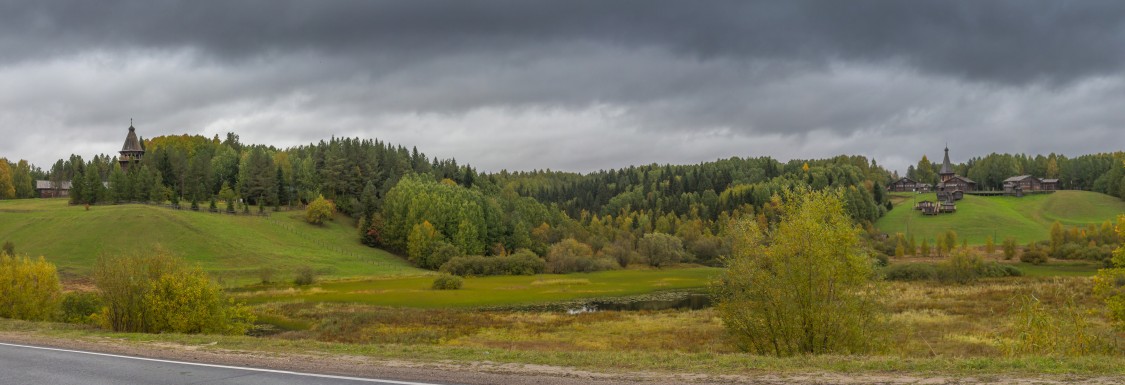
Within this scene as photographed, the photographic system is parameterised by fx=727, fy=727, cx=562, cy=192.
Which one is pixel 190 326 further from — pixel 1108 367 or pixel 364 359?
pixel 1108 367

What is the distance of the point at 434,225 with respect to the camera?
478ft

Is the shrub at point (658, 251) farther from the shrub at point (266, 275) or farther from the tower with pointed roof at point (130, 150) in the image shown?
the tower with pointed roof at point (130, 150)

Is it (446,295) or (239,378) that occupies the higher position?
(239,378)

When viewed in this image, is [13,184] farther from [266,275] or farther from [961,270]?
[961,270]

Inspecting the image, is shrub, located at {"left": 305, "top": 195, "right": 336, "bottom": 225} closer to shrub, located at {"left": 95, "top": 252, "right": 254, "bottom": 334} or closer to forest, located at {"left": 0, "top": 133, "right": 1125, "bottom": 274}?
forest, located at {"left": 0, "top": 133, "right": 1125, "bottom": 274}

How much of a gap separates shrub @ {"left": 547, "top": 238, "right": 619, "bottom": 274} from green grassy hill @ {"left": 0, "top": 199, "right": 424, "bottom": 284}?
25.6 metres

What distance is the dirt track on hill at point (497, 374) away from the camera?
1745 cm

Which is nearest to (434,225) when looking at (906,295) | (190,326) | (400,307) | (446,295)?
(446,295)

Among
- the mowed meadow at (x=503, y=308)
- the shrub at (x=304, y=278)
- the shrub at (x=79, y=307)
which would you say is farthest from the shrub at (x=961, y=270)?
the shrub at (x=79, y=307)

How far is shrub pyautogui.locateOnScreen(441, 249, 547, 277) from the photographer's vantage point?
125 m

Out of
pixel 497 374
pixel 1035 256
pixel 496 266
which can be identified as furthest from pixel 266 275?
pixel 1035 256

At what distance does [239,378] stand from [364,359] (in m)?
4.20

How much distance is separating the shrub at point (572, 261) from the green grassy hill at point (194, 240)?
25.6 m

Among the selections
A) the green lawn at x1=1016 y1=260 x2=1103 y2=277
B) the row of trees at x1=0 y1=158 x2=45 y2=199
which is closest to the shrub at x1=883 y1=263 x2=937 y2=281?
the green lawn at x1=1016 y1=260 x2=1103 y2=277
